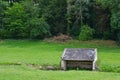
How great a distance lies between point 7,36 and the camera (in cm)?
4744

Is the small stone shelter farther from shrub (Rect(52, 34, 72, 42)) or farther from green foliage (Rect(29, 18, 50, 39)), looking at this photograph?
green foliage (Rect(29, 18, 50, 39))

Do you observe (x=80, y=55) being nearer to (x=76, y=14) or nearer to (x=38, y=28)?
(x=38, y=28)

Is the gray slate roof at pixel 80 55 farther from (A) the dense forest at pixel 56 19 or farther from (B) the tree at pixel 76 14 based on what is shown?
(B) the tree at pixel 76 14

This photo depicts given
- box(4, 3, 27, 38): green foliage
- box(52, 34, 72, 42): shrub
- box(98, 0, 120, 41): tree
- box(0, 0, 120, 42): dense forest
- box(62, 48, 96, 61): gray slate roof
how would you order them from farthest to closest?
box(4, 3, 27, 38): green foliage, box(0, 0, 120, 42): dense forest, box(52, 34, 72, 42): shrub, box(98, 0, 120, 41): tree, box(62, 48, 96, 61): gray slate roof

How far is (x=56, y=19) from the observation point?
49.1 m

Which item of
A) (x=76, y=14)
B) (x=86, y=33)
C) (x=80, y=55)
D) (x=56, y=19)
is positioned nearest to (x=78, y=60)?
(x=80, y=55)

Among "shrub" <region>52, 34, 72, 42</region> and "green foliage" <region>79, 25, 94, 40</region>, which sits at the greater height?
"green foliage" <region>79, 25, 94, 40</region>

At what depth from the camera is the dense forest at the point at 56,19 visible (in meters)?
45.8

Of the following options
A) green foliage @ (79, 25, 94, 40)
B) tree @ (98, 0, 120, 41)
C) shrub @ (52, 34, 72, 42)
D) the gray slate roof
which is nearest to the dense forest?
green foliage @ (79, 25, 94, 40)

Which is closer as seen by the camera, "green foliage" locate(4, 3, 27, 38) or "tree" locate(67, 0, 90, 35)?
"tree" locate(67, 0, 90, 35)

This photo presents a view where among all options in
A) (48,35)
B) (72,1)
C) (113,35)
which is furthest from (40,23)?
(113,35)

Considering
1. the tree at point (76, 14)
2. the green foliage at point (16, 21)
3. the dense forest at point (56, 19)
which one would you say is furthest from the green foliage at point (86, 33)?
the green foliage at point (16, 21)

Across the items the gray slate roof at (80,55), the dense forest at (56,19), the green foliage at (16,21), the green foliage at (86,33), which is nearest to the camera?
the gray slate roof at (80,55)

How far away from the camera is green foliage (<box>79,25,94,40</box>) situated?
44.6m
